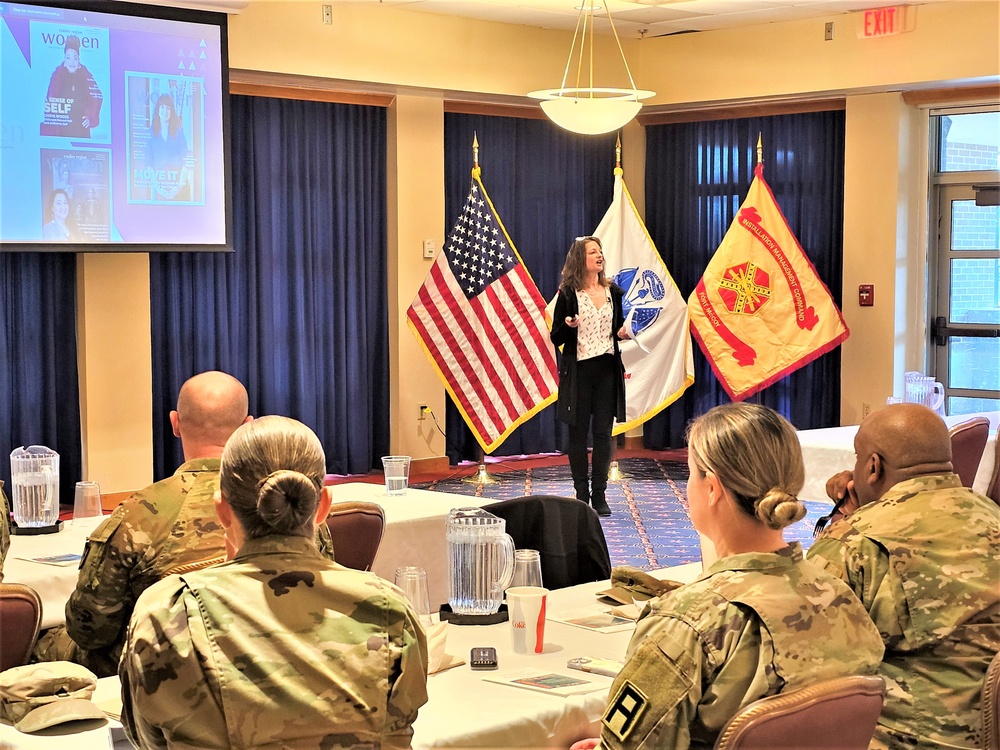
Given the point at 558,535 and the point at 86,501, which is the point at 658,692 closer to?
the point at 558,535

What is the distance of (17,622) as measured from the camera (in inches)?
95.6

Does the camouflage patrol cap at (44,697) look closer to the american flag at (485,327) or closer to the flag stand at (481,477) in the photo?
the american flag at (485,327)

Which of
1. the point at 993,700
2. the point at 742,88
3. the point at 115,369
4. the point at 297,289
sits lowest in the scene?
the point at 993,700

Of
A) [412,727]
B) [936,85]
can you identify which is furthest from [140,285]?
[412,727]

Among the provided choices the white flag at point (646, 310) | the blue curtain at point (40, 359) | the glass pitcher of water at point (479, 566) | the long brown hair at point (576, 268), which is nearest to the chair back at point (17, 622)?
the glass pitcher of water at point (479, 566)

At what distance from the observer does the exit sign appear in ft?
27.2

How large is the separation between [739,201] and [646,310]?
1.25 meters

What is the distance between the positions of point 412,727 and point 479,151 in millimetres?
7638

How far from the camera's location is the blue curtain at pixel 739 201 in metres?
9.20

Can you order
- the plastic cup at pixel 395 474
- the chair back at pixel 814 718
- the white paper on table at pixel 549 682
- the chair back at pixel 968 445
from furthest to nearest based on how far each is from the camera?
the chair back at pixel 968 445, the plastic cup at pixel 395 474, the white paper on table at pixel 549 682, the chair back at pixel 814 718

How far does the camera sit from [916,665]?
2.34 metres

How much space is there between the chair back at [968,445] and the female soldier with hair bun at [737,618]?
3145 mm

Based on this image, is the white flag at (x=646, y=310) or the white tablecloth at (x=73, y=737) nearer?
the white tablecloth at (x=73, y=737)

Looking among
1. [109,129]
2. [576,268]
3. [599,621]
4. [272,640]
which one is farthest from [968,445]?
[109,129]
